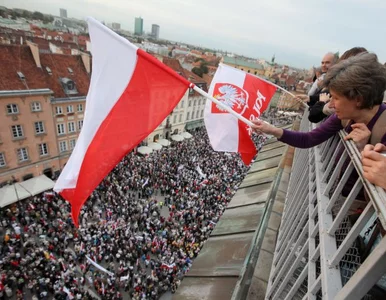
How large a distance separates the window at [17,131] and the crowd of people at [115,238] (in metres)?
5.77

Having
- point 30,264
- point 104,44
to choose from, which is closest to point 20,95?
point 30,264

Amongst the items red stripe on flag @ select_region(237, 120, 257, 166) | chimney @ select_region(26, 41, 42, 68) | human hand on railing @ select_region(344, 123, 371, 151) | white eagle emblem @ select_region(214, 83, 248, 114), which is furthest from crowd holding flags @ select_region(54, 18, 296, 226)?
chimney @ select_region(26, 41, 42, 68)

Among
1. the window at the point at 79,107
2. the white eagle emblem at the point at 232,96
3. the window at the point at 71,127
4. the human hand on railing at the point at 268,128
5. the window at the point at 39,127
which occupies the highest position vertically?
the human hand on railing at the point at 268,128

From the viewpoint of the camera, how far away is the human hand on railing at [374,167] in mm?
1593

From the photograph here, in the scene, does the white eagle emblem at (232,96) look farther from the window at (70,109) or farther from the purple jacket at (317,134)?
the window at (70,109)

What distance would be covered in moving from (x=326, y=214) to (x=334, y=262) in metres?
0.65

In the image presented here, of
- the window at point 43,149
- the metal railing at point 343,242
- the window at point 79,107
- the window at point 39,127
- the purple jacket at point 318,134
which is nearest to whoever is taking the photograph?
the metal railing at point 343,242

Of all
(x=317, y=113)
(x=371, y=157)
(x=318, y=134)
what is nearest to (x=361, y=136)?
(x=371, y=157)

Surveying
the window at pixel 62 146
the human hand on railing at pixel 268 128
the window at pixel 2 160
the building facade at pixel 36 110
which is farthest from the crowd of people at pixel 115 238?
the human hand on railing at pixel 268 128

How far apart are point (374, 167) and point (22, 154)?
25476mm

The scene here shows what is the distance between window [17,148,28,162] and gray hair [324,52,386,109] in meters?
24.8

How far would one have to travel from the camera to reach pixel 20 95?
20.0 m

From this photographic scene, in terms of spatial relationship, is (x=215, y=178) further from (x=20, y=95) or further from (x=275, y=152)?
(x=20, y=95)

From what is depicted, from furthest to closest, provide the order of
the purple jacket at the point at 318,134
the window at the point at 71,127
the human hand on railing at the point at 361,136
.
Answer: the window at the point at 71,127 → the purple jacket at the point at 318,134 → the human hand on railing at the point at 361,136
